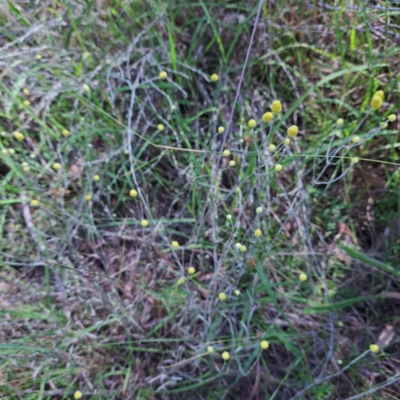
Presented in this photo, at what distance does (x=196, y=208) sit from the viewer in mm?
1088

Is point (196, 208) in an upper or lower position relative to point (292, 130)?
lower

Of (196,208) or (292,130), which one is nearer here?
(292,130)

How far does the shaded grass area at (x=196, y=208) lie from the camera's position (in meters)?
0.89

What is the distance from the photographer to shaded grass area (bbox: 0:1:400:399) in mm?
892

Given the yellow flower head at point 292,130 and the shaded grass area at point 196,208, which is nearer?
the yellow flower head at point 292,130

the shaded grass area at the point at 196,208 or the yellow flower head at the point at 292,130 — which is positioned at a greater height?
the yellow flower head at the point at 292,130

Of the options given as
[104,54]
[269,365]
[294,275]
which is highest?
[104,54]

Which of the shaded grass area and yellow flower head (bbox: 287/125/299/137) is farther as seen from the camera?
the shaded grass area

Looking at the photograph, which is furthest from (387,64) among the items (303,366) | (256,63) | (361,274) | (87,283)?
(87,283)

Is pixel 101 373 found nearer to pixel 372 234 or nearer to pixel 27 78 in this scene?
pixel 372 234

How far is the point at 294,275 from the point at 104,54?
2.81 feet

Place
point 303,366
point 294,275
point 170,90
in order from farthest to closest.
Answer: point 170,90
point 294,275
point 303,366

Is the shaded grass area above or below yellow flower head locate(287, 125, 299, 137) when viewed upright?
below

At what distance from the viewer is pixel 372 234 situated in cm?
101
